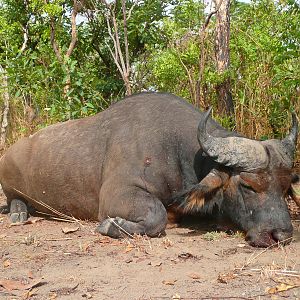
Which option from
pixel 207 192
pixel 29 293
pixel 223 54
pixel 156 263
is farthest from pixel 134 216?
pixel 223 54

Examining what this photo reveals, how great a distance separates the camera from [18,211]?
288 inches

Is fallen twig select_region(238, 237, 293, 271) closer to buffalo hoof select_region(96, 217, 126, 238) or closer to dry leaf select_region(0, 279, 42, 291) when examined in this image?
buffalo hoof select_region(96, 217, 126, 238)

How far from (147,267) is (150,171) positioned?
1.52 metres

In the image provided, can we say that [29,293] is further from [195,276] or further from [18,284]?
[195,276]

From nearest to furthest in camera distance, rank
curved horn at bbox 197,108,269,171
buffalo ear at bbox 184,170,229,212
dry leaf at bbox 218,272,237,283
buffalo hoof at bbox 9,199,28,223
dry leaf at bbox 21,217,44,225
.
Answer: dry leaf at bbox 218,272,237,283, curved horn at bbox 197,108,269,171, buffalo ear at bbox 184,170,229,212, dry leaf at bbox 21,217,44,225, buffalo hoof at bbox 9,199,28,223

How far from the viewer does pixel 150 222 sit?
223 inches

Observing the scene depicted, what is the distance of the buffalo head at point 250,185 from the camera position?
530 cm

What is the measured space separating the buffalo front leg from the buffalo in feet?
0.03

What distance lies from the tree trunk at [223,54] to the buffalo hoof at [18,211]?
3.57m

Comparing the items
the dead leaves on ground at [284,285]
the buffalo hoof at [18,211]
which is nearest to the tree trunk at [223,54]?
the buffalo hoof at [18,211]

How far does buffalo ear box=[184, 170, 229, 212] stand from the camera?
5.54 meters

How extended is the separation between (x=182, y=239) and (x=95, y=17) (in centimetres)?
869

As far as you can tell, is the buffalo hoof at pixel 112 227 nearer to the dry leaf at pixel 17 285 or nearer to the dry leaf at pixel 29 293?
the dry leaf at pixel 17 285

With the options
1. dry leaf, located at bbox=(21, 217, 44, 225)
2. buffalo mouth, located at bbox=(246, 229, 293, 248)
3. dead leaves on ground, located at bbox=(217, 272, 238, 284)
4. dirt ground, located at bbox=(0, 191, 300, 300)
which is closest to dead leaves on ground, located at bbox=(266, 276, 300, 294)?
dirt ground, located at bbox=(0, 191, 300, 300)
